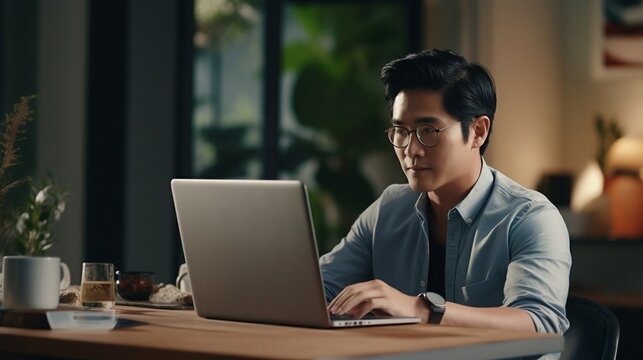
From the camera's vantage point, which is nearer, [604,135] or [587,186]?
[604,135]

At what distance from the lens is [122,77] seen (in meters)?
4.86

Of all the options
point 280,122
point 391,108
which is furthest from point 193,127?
point 391,108

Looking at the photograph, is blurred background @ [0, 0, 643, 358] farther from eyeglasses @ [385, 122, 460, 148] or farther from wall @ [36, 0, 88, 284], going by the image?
eyeglasses @ [385, 122, 460, 148]

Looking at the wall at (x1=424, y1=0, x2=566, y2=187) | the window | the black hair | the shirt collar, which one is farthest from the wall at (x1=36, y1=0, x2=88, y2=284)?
the shirt collar

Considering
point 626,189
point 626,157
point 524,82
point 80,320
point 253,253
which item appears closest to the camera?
point 80,320

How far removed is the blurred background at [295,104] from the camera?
16.1ft

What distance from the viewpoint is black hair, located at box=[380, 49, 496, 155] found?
8.23 ft

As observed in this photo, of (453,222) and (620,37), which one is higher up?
(620,37)

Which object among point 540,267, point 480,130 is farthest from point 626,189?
point 540,267

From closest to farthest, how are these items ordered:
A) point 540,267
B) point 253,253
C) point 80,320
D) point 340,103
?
point 80,320
point 253,253
point 540,267
point 340,103

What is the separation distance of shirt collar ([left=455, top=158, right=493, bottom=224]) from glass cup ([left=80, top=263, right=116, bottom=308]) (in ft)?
2.36

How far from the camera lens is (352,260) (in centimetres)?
268

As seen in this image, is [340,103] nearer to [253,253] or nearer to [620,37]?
[620,37]

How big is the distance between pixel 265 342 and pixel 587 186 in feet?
17.2
